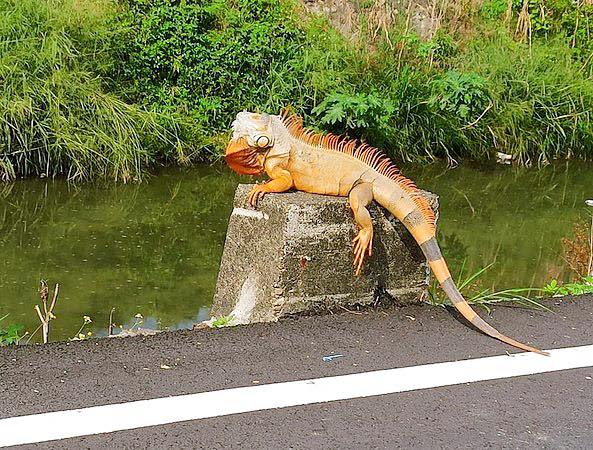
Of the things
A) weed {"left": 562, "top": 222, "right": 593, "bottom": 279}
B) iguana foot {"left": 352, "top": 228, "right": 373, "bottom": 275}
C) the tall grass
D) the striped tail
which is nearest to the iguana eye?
iguana foot {"left": 352, "top": 228, "right": 373, "bottom": 275}

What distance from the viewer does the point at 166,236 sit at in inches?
372

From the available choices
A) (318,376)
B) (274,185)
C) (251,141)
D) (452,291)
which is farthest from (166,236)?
(318,376)

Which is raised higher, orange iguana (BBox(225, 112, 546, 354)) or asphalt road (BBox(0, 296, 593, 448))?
orange iguana (BBox(225, 112, 546, 354))

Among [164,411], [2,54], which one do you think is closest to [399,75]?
[2,54]

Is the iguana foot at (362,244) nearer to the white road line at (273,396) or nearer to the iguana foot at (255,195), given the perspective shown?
the iguana foot at (255,195)

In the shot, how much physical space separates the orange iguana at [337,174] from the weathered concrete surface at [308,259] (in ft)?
0.28

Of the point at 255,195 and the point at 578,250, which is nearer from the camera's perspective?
the point at 255,195

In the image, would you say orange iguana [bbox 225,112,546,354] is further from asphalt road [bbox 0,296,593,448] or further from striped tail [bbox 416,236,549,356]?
asphalt road [bbox 0,296,593,448]

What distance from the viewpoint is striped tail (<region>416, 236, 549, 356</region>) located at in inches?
172

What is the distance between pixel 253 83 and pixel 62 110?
353cm

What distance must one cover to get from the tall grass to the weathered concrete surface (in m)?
7.09

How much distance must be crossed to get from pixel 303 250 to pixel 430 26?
1244 cm

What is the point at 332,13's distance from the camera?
1639cm

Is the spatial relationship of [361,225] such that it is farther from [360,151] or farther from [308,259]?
[360,151]
